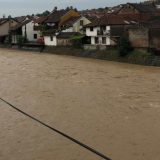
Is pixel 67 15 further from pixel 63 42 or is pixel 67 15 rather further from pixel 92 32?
pixel 92 32

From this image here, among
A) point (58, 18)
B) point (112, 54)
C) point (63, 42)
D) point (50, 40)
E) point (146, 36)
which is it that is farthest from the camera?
point (58, 18)

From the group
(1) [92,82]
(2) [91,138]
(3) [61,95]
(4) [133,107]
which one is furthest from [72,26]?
(2) [91,138]

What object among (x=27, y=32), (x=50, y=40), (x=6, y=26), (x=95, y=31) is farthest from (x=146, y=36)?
(x=6, y=26)

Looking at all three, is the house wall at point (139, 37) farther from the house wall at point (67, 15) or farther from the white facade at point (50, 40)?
the house wall at point (67, 15)

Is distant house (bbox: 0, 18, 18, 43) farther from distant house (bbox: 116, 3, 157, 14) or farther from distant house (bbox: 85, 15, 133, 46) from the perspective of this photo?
distant house (bbox: 85, 15, 133, 46)

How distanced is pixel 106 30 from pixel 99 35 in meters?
0.57

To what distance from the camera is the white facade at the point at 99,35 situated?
83.1ft

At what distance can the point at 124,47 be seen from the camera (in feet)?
72.1

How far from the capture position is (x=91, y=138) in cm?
834

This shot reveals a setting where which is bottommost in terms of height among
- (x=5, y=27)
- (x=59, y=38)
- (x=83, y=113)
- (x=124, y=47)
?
(x=83, y=113)

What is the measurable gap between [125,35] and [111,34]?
5.94 feet

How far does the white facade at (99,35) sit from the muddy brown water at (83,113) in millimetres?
6477

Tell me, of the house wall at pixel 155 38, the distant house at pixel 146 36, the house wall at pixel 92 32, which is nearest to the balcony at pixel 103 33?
the house wall at pixel 92 32

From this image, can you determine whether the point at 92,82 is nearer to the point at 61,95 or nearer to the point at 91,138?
the point at 61,95
